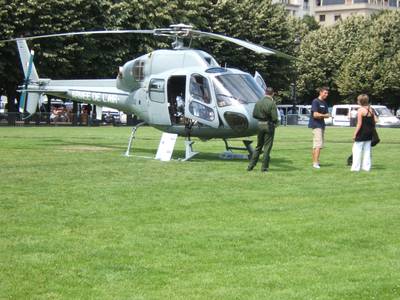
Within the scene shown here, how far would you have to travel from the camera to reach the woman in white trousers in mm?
16531

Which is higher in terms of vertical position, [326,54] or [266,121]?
[266,121]

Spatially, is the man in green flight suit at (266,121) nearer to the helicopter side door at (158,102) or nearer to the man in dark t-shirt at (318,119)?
the man in dark t-shirt at (318,119)

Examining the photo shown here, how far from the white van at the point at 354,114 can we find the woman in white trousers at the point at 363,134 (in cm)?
4346

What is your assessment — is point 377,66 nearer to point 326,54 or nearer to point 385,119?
point 326,54

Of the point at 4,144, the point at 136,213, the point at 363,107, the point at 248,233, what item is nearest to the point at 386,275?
the point at 248,233

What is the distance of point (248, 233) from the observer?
363 inches

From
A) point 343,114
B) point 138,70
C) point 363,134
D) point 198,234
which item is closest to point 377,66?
point 343,114

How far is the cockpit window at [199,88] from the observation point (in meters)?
18.8

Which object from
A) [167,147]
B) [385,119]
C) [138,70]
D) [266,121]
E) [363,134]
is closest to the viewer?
[266,121]

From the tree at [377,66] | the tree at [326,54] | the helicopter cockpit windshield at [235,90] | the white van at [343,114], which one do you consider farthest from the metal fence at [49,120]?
the helicopter cockpit windshield at [235,90]

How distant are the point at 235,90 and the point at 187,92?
4.80ft

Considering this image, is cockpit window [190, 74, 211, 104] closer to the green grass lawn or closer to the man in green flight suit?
the man in green flight suit

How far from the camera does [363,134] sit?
54.2 ft

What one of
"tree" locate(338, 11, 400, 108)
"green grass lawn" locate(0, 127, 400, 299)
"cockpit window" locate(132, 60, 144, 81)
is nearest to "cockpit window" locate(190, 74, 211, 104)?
"cockpit window" locate(132, 60, 144, 81)
